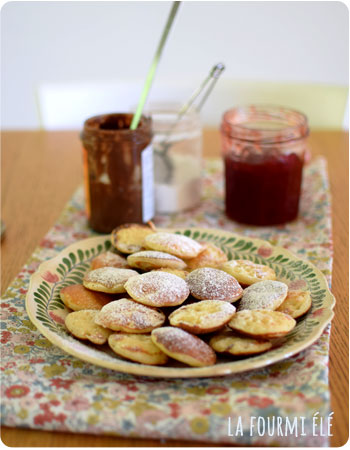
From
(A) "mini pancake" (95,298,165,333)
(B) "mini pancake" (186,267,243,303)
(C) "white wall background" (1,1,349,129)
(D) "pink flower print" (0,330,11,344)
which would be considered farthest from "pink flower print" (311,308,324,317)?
(C) "white wall background" (1,1,349,129)

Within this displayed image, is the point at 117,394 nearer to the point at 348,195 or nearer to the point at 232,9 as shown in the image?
the point at 348,195

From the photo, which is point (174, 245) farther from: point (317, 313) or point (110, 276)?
point (317, 313)

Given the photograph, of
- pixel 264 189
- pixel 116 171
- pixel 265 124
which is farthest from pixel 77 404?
pixel 265 124

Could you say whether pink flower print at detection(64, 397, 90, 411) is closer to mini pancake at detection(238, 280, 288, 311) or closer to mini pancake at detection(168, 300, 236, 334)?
mini pancake at detection(168, 300, 236, 334)

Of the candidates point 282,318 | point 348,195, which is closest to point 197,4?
point 348,195

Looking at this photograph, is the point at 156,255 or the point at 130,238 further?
the point at 130,238

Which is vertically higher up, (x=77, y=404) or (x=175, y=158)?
(x=175, y=158)
